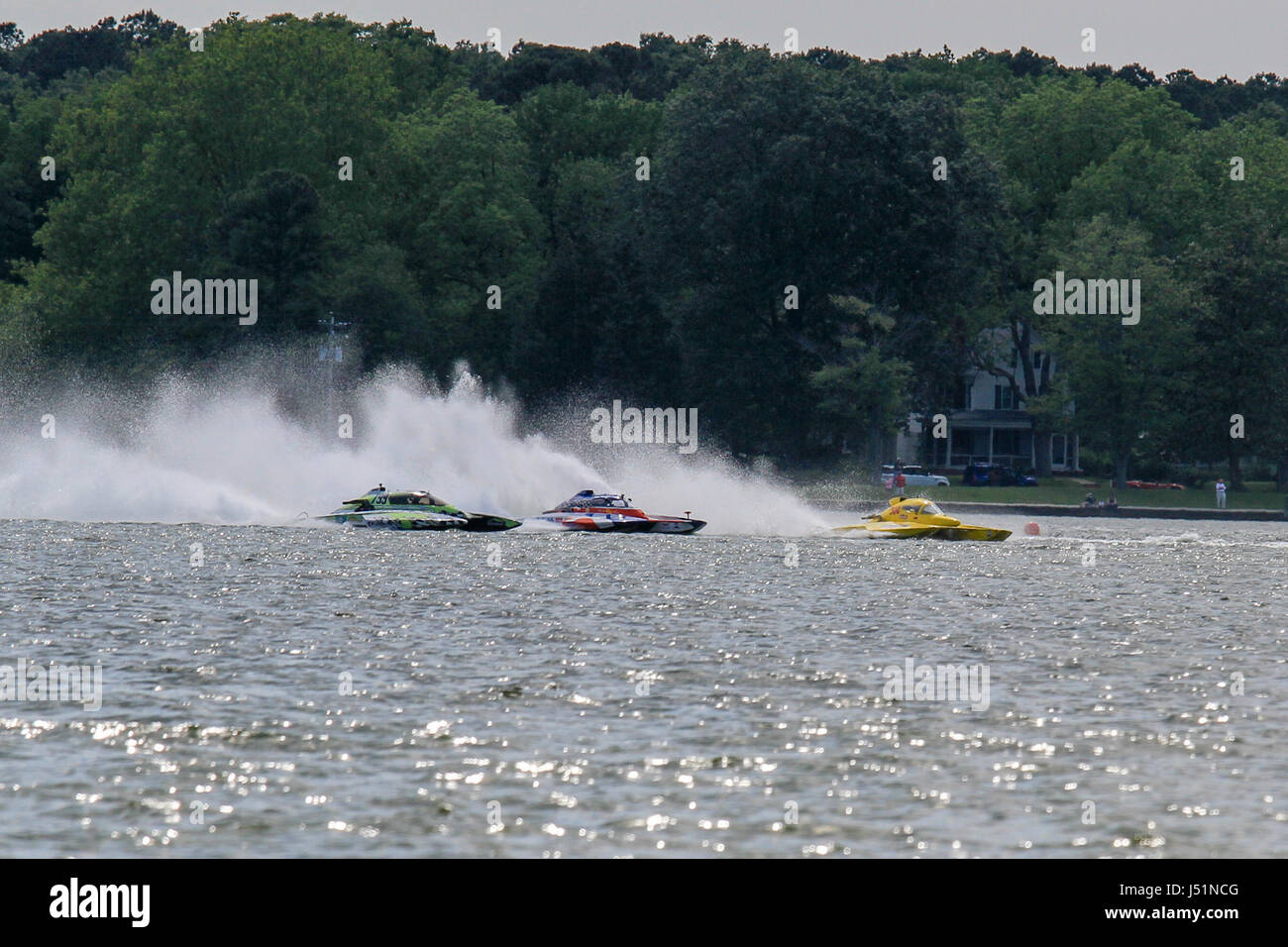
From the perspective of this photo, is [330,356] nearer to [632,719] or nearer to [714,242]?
[714,242]

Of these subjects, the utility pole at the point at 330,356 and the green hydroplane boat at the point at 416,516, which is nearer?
the green hydroplane boat at the point at 416,516

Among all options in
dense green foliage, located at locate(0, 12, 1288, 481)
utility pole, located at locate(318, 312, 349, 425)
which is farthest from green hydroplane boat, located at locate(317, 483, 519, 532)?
dense green foliage, located at locate(0, 12, 1288, 481)

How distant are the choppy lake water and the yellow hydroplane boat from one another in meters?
14.8

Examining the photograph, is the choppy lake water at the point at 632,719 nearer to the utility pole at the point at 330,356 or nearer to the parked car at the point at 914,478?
the utility pole at the point at 330,356

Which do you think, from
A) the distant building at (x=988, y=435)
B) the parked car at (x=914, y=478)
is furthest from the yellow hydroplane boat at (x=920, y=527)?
the distant building at (x=988, y=435)

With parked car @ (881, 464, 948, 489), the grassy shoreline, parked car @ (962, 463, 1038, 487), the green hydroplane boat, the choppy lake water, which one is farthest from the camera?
parked car @ (962, 463, 1038, 487)

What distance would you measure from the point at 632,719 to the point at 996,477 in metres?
95.0

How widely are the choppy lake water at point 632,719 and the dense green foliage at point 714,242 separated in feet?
194

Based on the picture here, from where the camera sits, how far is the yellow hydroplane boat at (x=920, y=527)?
189 ft

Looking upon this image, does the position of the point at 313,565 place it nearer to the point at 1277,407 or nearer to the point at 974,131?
the point at 1277,407

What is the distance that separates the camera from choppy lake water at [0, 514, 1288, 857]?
15.5m

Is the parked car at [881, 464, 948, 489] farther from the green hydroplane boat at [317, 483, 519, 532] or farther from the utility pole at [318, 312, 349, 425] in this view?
the green hydroplane boat at [317, 483, 519, 532]

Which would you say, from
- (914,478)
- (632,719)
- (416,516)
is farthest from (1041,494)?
(632,719)

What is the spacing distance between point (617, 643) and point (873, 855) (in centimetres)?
1455
